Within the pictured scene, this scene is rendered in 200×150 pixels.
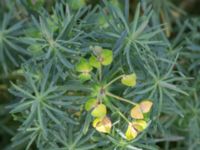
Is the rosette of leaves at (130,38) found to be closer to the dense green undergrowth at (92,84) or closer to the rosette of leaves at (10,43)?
the dense green undergrowth at (92,84)

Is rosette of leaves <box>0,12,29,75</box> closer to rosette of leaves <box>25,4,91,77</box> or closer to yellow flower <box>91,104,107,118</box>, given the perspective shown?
rosette of leaves <box>25,4,91,77</box>

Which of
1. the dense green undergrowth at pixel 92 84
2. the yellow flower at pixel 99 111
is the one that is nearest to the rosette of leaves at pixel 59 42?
the dense green undergrowth at pixel 92 84

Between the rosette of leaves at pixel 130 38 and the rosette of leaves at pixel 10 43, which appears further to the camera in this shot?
the rosette of leaves at pixel 10 43

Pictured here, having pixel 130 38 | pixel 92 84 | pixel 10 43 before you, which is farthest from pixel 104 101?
pixel 10 43

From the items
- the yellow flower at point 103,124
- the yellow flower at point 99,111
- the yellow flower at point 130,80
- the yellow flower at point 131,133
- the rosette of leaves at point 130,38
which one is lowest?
the yellow flower at point 131,133

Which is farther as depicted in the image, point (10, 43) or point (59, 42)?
point (10, 43)

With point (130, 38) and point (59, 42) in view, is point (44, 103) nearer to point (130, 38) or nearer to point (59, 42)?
point (59, 42)
